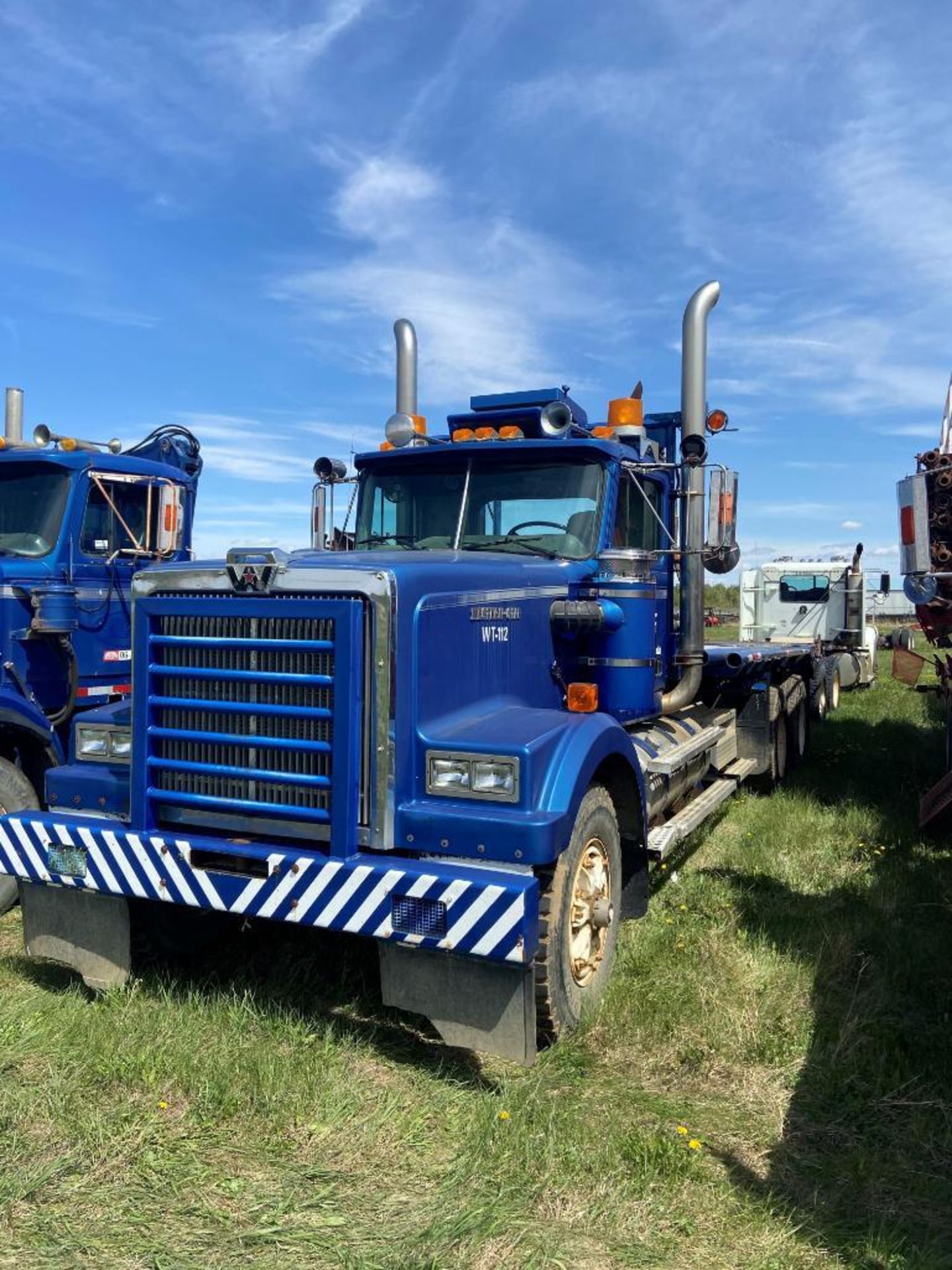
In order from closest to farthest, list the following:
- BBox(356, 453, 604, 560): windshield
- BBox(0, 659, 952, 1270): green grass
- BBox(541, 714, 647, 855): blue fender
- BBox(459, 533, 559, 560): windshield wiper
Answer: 1. BBox(0, 659, 952, 1270): green grass
2. BBox(541, 714, 647, 855): blue fender
3. BBox(459, 533, 559, 560): windshield wiper
4. BBox(356, 453, 604, 560): windshield

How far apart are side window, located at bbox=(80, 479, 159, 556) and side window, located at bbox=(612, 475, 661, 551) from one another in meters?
3.42

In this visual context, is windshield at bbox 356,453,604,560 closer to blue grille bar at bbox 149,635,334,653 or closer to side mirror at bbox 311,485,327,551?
side mirror at bbox 311,485,327,551

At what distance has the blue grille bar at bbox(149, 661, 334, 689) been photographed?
379 cm

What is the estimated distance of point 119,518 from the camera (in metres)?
6.86

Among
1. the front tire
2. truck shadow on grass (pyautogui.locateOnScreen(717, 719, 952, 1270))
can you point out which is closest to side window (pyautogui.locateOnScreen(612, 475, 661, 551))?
truck shadow on grass (pyautogui.locateOnScreen(717, 719, 952, 1270))

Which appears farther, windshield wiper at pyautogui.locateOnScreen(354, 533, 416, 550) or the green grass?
windshield wiper at pyautogui.locateOnScreen(354, 533, 416, 550)

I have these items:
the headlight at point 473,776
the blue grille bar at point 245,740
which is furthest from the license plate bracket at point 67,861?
the headlight at point 473,776

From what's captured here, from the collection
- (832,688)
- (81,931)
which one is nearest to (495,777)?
(81,931)

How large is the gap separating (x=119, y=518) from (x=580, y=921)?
4448 mm

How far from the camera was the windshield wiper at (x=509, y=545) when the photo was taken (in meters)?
5.41

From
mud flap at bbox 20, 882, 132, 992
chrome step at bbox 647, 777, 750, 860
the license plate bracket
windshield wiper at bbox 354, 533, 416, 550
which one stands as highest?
windshield wiper at bbox 354, 533, 416, 550

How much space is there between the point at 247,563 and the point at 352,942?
86.6 inches

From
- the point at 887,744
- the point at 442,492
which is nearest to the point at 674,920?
the point at 442,492

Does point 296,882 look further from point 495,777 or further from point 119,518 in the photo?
point 119,518
